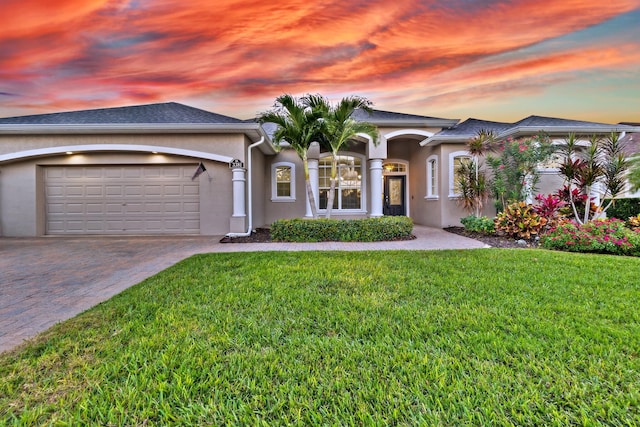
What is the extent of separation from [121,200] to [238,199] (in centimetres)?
413

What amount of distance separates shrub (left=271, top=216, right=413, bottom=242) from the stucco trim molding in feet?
A: 10.3

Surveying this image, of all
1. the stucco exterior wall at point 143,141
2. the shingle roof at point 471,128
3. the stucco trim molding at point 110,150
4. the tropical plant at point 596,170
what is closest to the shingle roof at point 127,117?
the stucco exterior wall at point 143,141

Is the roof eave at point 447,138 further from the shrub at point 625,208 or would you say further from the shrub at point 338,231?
the shrub at point 625,208

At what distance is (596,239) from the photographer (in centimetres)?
618

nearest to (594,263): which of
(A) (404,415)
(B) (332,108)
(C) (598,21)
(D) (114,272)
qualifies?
(A) (404,415)

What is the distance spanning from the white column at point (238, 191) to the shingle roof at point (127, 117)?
1.66m

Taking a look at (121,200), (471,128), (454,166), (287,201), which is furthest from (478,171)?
(121,200)

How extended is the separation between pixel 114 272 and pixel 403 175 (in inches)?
470

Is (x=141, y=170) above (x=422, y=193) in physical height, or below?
above

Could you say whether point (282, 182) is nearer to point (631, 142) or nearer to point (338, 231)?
point (338, 231)

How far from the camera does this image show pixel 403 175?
542 inches

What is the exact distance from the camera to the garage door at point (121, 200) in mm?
9617

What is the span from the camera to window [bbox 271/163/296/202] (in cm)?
1234

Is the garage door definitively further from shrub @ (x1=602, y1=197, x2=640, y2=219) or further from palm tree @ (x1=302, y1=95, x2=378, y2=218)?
shrub @ (x1=602, y1=197, x2=640, y2=219)
